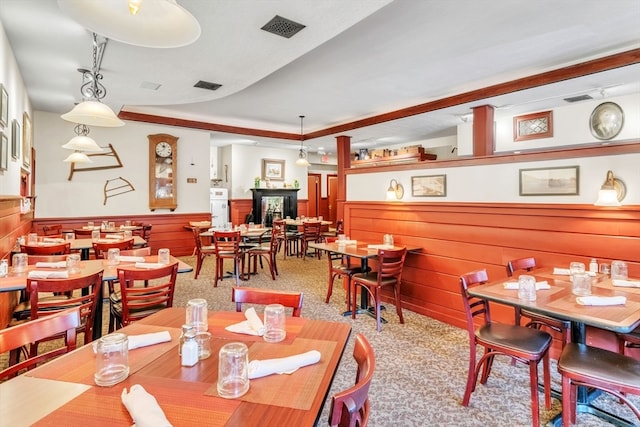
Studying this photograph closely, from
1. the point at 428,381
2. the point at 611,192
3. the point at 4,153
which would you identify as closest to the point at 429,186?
the point at 611,192

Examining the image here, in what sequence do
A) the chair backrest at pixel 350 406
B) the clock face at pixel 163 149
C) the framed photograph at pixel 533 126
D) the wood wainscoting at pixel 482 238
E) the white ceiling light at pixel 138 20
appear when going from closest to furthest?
the chair backrest at pixel 350 406 → the white ceiling light at pixel 138 20 → the wood wainscoting at pixel 482 238 → the framed photograph at pixel 533 126 → the clock face at pixel 163 149

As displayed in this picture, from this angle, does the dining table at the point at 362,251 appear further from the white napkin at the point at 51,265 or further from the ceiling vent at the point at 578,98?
the ceiling vent at the point at 578,98

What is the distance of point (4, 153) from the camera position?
333 centimetres

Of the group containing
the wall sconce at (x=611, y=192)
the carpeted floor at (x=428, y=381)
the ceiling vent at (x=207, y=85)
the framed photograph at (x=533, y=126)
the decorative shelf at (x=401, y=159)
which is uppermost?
the ceiling vent at (x=207, y=85)

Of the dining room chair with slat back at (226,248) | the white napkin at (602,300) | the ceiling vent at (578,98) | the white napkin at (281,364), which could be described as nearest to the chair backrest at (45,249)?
the dining room chair with slat back at (226,248)

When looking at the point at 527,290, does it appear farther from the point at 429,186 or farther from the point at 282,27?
the point at 282,27

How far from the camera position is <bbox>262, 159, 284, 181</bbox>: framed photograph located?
10.6 m

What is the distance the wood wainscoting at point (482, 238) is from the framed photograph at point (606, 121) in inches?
143

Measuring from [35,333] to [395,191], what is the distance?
386cm

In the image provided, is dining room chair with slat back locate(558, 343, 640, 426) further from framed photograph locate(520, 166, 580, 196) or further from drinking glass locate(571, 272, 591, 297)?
framed photograph locate(520, 166, 580, 196)

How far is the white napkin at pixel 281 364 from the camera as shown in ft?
3.97

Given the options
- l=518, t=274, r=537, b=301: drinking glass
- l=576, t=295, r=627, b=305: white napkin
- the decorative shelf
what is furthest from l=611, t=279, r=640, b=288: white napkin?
the decorative shelf

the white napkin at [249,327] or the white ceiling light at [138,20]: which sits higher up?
the white ceiling light at [138,20]

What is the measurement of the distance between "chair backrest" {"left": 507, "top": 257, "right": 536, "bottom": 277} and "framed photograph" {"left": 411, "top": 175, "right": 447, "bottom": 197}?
1.17 metres
